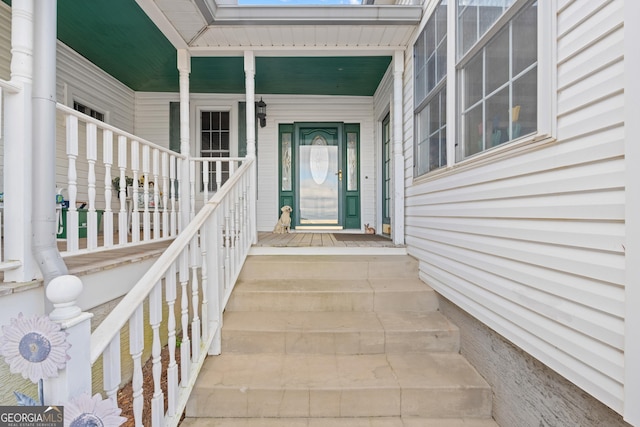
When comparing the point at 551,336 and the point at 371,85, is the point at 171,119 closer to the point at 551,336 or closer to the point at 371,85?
the point at 371,85

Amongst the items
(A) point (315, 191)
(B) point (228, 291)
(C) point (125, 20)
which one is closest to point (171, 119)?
(C) point (125, 20)

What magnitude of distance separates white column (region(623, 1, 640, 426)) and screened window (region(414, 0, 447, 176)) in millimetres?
1533

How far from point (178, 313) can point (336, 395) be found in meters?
1.74

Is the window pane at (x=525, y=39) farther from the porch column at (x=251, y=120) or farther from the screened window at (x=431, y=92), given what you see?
the porch column at (x=251, y=120)

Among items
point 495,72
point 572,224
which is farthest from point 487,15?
point 572,224

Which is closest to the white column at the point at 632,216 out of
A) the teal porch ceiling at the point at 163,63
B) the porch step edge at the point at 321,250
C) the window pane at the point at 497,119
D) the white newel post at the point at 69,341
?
the window pane at the point at 497,119

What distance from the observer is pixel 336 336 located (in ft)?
7.43

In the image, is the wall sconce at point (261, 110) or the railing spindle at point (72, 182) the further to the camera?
the wall sconce at point (261, 110)

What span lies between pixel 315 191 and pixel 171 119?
277 cm

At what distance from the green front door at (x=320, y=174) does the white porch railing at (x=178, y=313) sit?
2744mm

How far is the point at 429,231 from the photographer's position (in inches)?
114

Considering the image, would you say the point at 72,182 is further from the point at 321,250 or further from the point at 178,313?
the point at 321,250

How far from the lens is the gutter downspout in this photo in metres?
1.52

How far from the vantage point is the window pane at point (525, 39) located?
5.13 feet
